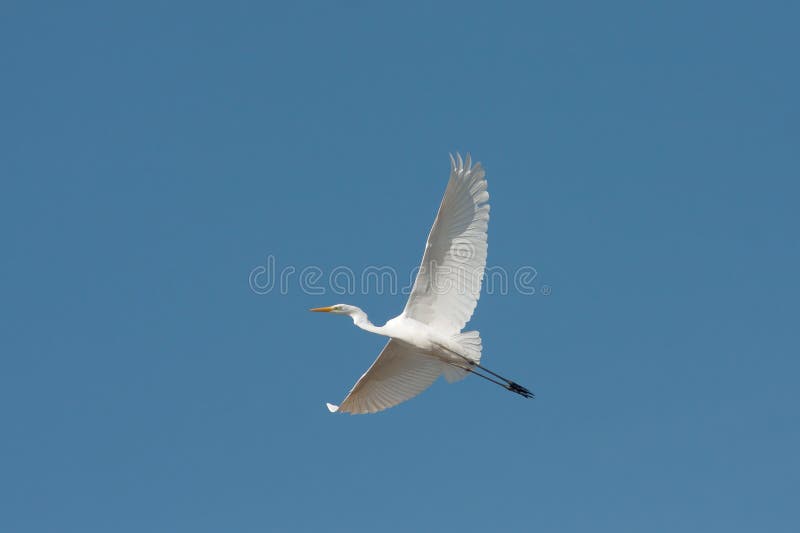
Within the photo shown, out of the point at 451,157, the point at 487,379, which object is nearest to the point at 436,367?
the point at 487,379

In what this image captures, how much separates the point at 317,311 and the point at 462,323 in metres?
3.16

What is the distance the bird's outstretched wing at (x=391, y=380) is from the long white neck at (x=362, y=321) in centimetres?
41

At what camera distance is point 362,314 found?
20.0m

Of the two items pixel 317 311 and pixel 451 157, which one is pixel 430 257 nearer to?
pixel 451 157

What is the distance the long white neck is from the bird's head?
0.06m

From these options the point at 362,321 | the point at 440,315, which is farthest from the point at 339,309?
the point at 440,315

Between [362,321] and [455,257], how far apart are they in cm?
258

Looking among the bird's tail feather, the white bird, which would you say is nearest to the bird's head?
the white bird

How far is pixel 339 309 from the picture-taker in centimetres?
2031

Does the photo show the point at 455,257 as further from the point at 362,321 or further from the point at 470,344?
the point at 362,321

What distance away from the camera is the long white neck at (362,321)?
1959 cm

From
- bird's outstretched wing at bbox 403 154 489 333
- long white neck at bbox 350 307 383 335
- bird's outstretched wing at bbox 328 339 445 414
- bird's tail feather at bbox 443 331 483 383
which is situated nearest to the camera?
bird's outstretched wing at bbox 403 154 489 333

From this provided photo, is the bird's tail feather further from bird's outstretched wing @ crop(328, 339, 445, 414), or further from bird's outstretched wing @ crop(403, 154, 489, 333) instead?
bird's outstretched wing @ crop(328, 339, 445, 414)

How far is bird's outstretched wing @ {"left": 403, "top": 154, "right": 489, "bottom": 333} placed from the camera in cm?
1769
